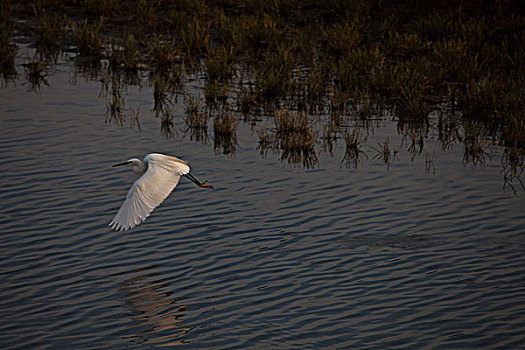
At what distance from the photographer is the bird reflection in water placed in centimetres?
Answer: 541

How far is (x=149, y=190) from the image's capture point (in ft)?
22.2

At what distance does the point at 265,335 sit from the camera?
5.41 m

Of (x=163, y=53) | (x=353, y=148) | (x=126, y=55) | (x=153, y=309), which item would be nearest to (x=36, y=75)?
(x=126, y=55)

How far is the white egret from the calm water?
18.0 inches

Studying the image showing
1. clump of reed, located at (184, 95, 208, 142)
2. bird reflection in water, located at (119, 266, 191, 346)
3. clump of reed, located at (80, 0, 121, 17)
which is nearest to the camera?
bird reflection in water, located at (119, 266, 191, 346)

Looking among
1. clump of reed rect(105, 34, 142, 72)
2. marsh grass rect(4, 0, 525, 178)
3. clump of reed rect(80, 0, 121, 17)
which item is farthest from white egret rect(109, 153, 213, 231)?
clump of reed rect(80, 0, 121, 17)

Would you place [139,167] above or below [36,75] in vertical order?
below

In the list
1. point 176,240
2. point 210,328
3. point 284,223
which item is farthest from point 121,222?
point 284,223

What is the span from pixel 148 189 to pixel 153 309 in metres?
1.33

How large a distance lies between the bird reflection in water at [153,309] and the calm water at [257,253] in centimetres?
2

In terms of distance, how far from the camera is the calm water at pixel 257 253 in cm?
552

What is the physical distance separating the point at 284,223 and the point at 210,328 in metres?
2.22

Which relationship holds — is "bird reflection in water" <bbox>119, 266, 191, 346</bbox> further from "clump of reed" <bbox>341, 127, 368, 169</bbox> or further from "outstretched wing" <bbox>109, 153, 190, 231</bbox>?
"clump of reed" <bbox>341, 127, 368, 169</bbox>

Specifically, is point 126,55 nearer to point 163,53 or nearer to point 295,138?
point 163,53
